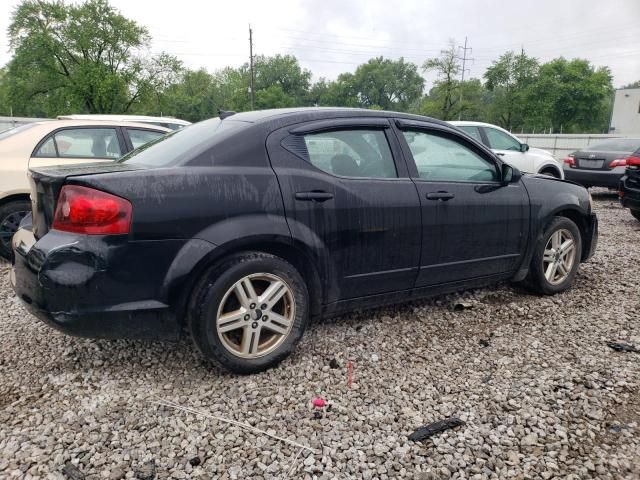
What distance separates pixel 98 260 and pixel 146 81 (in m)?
43.5

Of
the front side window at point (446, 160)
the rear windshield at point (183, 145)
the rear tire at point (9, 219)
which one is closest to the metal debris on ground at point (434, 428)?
the front side window at point (446, 160)

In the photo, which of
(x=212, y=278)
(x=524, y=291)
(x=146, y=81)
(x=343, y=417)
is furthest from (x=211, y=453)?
(x=146, y=81)

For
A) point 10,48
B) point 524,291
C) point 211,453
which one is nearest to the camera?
point 211,453

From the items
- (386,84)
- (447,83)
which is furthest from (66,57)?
(386,84)

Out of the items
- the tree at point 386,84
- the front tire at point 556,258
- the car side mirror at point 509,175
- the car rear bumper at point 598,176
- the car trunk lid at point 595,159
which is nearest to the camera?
the car side mirror at point 509,175

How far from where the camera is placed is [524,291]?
14.7 feet

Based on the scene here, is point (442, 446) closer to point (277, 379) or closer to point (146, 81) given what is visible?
point (277, 379)

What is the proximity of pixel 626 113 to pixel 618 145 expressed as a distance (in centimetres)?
4690

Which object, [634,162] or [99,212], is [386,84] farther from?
[99,212]

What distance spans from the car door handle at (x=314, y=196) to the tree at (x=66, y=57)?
3979 centimetres

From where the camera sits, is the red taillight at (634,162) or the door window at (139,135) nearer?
the door window at (139,135)

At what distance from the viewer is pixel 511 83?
203 feet

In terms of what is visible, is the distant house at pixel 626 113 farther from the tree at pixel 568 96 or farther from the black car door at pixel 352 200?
the black car door at pixel 352 200

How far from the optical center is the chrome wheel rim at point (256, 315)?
2.78 meters
